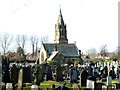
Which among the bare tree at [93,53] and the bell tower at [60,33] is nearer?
the bell tower at [60,33]

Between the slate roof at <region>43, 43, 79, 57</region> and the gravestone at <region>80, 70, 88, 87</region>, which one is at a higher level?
the slate roof at <region>43, 43, 79, 57</region>

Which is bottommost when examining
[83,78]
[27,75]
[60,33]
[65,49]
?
[27,75]

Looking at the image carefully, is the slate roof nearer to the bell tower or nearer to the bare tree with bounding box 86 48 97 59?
the bell tower

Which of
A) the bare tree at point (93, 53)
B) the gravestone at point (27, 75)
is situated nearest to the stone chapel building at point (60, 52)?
the gravestone at point (27, 75)

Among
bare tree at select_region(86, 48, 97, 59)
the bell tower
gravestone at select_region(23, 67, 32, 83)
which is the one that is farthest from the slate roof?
bare tree at select_region(86, 48, 97, 59)

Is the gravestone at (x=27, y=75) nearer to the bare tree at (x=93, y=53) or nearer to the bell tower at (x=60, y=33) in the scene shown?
the bell tower at (x=60, y=33)

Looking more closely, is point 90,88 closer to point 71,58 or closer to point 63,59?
point 63,59

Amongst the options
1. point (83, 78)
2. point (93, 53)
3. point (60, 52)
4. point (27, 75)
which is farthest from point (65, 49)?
point (93, 53)

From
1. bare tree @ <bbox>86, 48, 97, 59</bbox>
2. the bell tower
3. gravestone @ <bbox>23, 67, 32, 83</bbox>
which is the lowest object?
gravestone @ <bbox>23, 67, 32, 83</bbox>

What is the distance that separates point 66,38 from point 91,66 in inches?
2031

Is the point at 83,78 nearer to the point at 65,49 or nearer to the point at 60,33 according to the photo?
the point at 65,49

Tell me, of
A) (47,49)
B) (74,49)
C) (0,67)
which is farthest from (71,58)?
(0,67)

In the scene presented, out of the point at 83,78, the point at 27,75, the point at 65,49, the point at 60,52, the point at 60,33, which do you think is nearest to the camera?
the point at 83,78

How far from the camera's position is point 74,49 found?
51.0 metres
